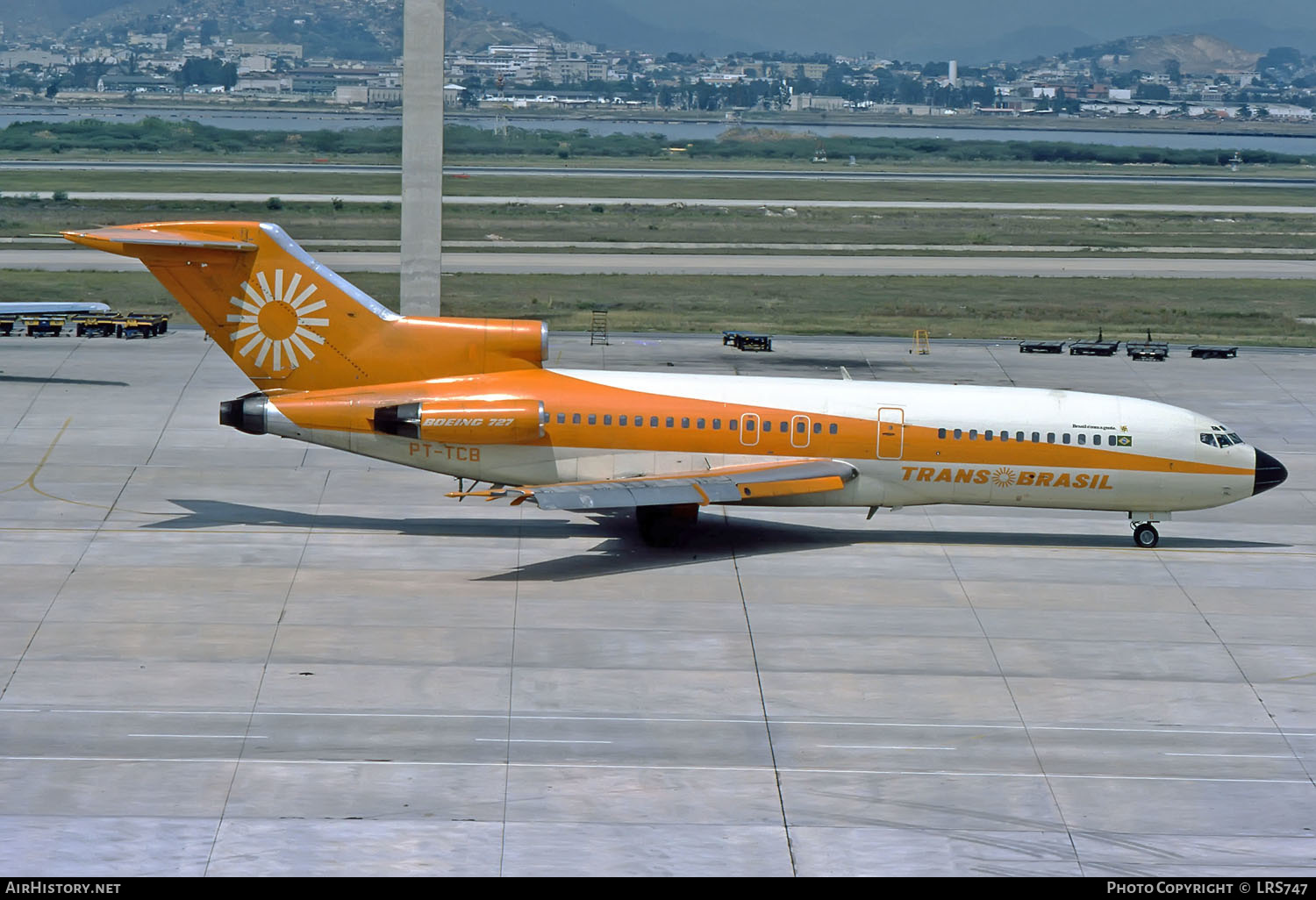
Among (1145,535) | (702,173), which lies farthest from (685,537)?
(702,173)

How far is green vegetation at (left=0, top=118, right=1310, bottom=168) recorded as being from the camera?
16712 cm

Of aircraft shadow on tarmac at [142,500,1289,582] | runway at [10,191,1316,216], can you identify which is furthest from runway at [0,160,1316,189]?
aircraft shadow on tarmac at [142,500,1289,582]

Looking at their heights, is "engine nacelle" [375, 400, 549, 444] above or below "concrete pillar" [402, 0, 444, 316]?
below

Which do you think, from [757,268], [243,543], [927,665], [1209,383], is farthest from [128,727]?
[757,268]

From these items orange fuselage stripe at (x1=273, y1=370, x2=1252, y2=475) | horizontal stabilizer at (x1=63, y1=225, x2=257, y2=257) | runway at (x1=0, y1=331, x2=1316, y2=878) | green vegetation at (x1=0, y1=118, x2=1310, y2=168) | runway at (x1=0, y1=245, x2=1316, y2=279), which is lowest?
runway at (x1=0, y1=331, x2=1316, y2=878)

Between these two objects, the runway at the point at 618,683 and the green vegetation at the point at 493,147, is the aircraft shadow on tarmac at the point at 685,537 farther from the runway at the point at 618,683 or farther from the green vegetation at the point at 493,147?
the green vegetation at the point at 493,147

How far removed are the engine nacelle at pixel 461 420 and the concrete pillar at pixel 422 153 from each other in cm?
1977

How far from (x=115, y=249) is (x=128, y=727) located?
13778mm

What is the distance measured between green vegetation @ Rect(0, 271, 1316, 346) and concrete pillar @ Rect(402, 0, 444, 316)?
1099 centimetres

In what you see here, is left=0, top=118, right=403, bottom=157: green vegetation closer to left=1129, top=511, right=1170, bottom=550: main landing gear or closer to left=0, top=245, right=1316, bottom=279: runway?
left=0, top=245, right=1316, bottom=279: runway

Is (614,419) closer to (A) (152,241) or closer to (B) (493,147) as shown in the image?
(A) (152,241)

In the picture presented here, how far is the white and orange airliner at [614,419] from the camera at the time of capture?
33500mm

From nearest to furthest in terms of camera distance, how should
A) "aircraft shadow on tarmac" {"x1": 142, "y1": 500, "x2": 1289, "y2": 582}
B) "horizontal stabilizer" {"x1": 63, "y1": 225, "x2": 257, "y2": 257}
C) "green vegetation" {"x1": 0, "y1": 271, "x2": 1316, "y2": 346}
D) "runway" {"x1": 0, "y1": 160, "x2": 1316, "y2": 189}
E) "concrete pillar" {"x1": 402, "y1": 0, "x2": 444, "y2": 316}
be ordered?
"horizontal stabilizer" {"x1": 63, "y1": 225, "x2": 257, "y2": 257}, "aircraft shadow on tarmac" {"x1": 142, "y1": 500, "x2": 1289, "y2": 582}, "concrete pillar" {"x1": 402, "y1": 0, "x2": 444, "y2": 316}, "green vegetation" {"x1": 0, "y1": 271, "x2": 1316, "y2": 346}, "runway" {"x1": 0, "y1": 160, "x2": 1316, "y2": 189}
